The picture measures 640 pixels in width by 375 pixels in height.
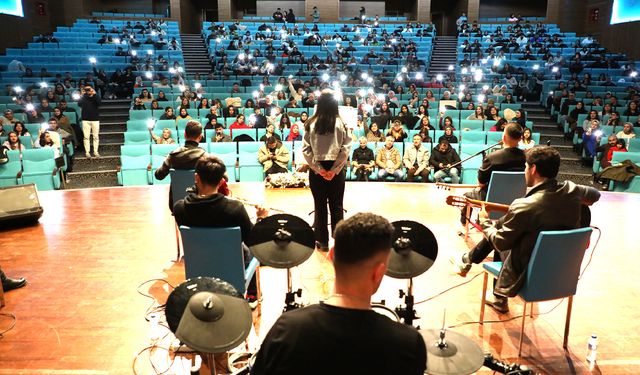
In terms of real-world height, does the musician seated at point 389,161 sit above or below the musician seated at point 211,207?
below

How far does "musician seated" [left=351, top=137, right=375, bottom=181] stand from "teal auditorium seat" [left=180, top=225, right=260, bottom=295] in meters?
4.51

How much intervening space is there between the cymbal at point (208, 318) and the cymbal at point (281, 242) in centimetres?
58

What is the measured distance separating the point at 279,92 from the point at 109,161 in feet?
12.9

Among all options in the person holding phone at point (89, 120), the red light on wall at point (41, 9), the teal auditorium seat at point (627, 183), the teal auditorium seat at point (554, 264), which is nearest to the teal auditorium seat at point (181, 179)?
the teal auditorium seat at point (554, 264)

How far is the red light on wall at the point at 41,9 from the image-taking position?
50.1ft

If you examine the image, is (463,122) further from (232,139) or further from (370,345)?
(370,345)

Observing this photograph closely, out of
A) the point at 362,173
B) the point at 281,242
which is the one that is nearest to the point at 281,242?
the point at 281,242

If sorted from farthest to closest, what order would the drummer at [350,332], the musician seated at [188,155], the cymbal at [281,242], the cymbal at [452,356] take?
the musician seated at [188,155], the cymbal at [281,242], the cymbal at [452,356], the drummer at [350,332]

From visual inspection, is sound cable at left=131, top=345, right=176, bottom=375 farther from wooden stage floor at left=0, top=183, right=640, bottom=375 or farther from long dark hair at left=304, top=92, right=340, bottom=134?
long dark hair at left=304, top=92, right=340, bottom=134

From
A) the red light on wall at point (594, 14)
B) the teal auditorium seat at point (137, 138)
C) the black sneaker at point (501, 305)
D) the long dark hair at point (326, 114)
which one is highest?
the red light on wall at point (594, 14)

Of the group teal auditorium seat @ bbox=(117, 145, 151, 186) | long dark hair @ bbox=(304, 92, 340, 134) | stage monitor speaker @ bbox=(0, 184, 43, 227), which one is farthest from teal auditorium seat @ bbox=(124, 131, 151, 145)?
long dark hair @ bbox=(304, 92, 340, 134)

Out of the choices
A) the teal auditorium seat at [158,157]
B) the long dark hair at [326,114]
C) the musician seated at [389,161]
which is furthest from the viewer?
the musician seated at [389,161]

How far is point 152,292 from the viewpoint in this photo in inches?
136

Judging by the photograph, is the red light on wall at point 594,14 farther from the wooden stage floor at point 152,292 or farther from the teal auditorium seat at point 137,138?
the teal auditorium seat at point 137,138
